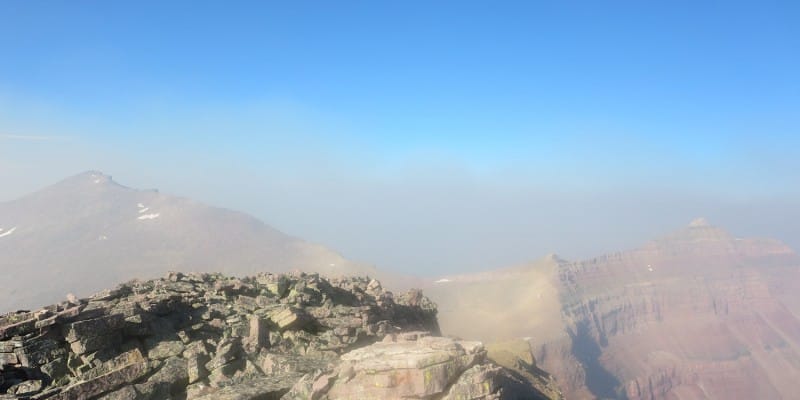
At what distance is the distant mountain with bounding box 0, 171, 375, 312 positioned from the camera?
413 feet

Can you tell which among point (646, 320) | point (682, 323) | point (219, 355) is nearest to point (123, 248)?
point (219, 355)

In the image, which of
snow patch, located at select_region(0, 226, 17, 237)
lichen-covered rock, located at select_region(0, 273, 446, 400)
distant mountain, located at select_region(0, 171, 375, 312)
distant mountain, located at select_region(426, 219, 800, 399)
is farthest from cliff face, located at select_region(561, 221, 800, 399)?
snow patch, located at select_region(0, 226, 17, 237)

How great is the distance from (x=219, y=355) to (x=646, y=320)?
6615 inches

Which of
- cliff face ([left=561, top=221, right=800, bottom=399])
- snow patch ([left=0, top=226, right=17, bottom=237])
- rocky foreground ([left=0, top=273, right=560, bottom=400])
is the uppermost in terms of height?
snow patch ([left=0, top=226, right=17, bottom=237])

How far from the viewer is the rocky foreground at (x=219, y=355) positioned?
13.9 metres

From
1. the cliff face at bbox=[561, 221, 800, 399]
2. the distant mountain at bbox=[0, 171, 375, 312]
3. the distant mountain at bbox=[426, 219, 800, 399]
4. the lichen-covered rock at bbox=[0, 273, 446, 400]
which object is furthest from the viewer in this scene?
the distant mountain at bbox=[0, 171, 375, 312]

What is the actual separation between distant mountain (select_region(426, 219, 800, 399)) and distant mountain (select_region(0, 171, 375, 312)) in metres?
47.4

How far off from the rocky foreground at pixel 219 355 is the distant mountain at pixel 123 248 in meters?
109

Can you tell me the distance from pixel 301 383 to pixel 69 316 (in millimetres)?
9169

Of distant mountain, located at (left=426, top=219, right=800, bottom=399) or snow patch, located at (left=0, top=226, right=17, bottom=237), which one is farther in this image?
snow patch, located at (left=0, top=226, right=17, bottom=237)

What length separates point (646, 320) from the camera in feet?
497

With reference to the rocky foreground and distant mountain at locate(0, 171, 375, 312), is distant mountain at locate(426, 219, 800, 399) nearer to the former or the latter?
distant mountain at locate(0, 171, 375, 312)

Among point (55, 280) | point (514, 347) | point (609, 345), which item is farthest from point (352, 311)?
point (55, 280)

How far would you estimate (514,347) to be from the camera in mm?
41562
